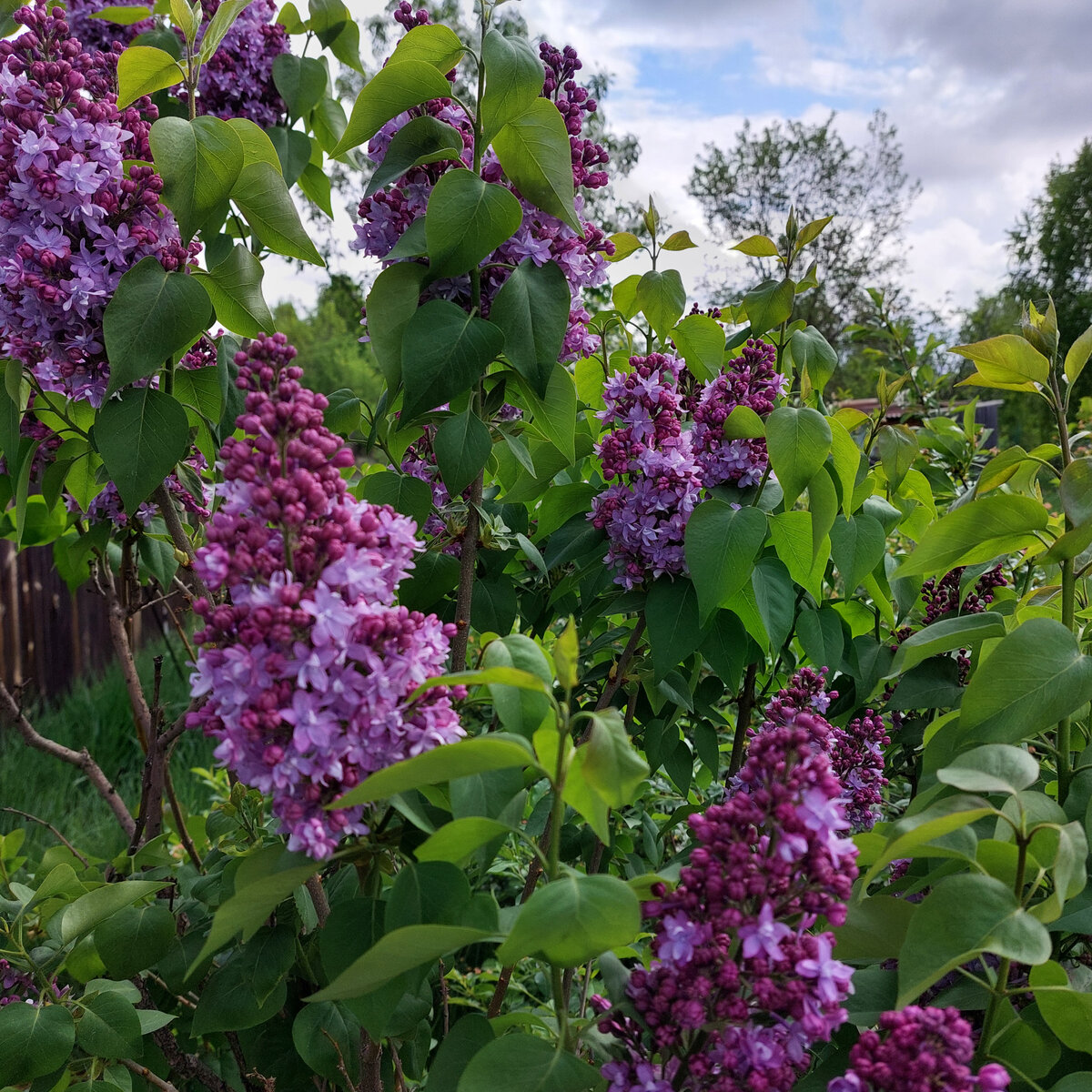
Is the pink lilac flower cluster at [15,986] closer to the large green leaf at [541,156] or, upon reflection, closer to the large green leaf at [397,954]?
the large green leaf at [397,954]

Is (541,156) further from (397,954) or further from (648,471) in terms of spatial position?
(397,954)

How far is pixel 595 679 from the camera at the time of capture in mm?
1662

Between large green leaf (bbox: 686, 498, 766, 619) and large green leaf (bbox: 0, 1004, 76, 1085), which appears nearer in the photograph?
large green leaf (bbox: 0, 1004, 76, 1085)

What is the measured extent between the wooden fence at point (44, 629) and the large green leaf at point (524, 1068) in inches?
261

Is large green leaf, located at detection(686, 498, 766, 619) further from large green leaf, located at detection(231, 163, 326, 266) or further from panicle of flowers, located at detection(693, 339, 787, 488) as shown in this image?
large green leaf, located at detection(231, 163, 326, 266)

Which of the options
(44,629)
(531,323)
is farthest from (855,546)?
(44,629)

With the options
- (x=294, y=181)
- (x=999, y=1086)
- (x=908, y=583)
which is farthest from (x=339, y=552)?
(x=294, y=181)

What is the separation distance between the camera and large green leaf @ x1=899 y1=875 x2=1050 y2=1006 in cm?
71

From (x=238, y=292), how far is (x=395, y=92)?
347 millimetres

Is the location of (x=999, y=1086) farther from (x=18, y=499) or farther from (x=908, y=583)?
(x=18, y=499)

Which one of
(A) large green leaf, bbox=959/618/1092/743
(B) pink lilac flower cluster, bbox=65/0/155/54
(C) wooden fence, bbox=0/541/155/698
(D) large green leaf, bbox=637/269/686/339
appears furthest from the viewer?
(C) wooden fence, bbox=0/541/155/698

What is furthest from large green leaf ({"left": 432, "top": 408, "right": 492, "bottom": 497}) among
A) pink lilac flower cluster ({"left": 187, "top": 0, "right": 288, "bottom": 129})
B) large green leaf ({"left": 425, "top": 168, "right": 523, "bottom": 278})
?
pink lilac flower cluster ({"left": 187, "top": 0, "right": 288, "bottom": 129})

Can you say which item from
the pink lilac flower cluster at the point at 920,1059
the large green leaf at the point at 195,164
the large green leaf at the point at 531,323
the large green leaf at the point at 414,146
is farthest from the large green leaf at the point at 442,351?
the pink lilac flower cluster at the point at 920,1059

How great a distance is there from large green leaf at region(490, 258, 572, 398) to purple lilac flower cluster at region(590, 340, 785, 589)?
22cm
